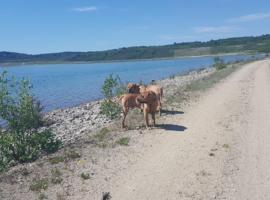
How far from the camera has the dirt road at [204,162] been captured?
8.61 metres

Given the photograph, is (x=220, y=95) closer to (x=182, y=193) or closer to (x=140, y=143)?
(x=140, y=143)

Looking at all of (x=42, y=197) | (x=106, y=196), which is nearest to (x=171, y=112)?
(x=106, y=196)

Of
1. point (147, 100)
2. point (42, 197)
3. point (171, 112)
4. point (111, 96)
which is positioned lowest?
point (171, 112)

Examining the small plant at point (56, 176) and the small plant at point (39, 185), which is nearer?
the small plant at point (39, 185)

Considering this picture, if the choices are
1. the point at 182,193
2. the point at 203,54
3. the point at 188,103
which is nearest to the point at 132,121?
the point at 188,103

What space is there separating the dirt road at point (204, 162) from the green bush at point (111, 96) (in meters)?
3.12

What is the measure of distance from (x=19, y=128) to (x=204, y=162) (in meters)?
5.02

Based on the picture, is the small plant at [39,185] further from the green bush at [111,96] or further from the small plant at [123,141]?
the green bush at [111,96]

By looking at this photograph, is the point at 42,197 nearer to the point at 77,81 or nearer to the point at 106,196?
the point at 106,196

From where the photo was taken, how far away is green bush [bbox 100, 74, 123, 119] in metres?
19.0

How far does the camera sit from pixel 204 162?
10484 millimetres

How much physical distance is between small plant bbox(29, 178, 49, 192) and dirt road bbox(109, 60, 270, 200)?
1.34 meters

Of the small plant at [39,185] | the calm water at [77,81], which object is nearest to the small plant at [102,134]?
the calm water at [77,81]

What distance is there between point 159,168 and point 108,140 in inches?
128
